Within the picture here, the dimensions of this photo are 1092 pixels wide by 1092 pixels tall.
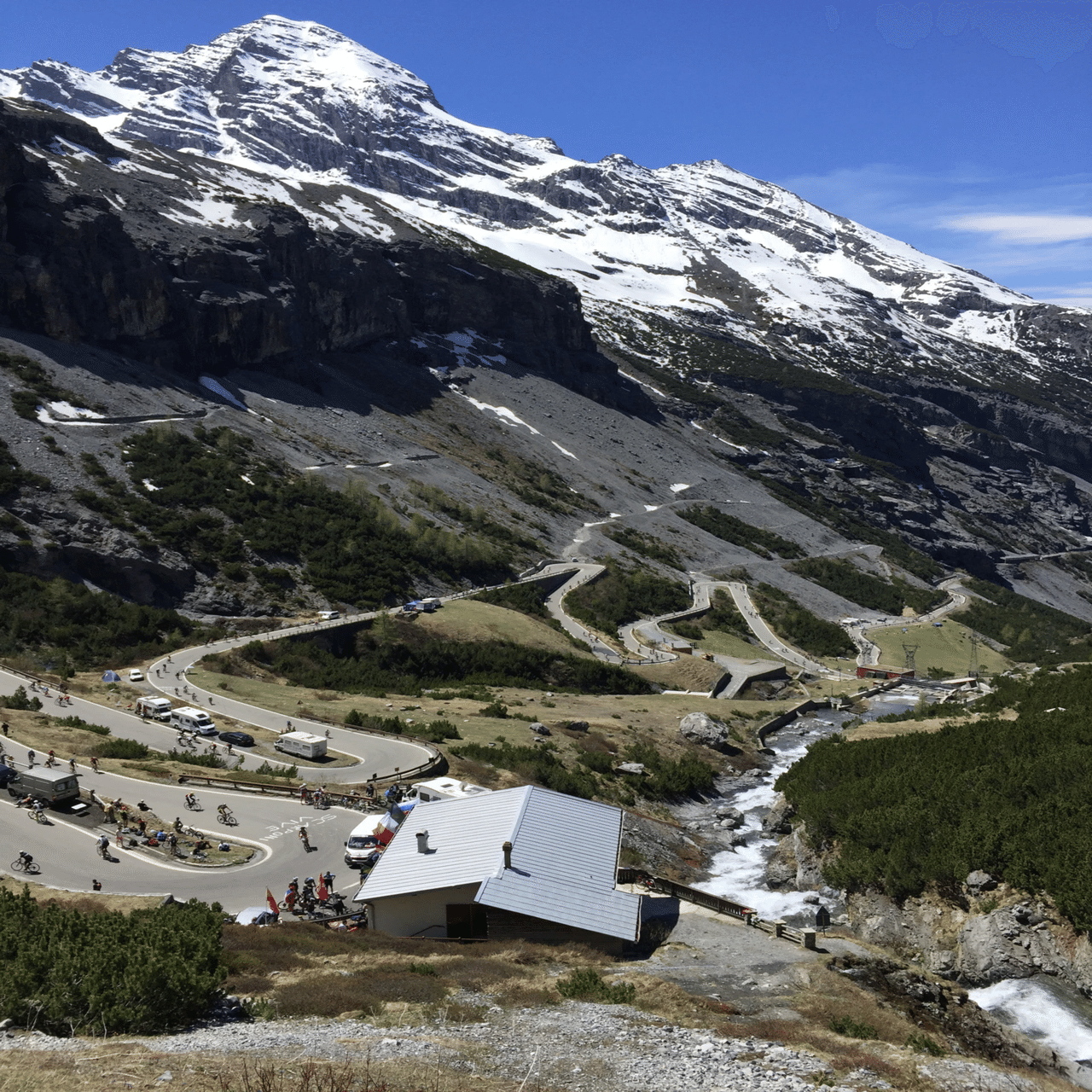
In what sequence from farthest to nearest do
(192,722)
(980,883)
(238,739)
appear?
(192,722)
(238,739)
(980,883)

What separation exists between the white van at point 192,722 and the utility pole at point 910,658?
53585 millimetres

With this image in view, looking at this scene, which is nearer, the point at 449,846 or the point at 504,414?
the point at 449,846

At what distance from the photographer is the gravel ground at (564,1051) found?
1309 centimetres

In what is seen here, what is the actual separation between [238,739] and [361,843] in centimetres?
1189

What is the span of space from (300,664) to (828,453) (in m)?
140

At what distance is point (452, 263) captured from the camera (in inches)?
5901

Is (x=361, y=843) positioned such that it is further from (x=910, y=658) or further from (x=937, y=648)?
(x=937, y=648)

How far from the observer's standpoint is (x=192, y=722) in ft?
121

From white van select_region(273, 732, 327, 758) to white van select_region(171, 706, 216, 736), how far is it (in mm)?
2919

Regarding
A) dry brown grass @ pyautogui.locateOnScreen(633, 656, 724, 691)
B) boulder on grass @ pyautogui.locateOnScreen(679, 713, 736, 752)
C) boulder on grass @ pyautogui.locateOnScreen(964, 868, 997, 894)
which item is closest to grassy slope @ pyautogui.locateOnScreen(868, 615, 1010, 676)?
dry brown grass @ pyautogui.locateOnScreen(633, 656, 724, 691)

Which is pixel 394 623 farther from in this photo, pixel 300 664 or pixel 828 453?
pixel 828 453

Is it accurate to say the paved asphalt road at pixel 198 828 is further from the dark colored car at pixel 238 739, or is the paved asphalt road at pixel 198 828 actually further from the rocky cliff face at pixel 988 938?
the rocky cliff face at pixel 988 938

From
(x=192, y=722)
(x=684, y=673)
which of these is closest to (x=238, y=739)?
(x=192, y=722)

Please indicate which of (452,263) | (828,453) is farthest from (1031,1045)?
(828,453)
